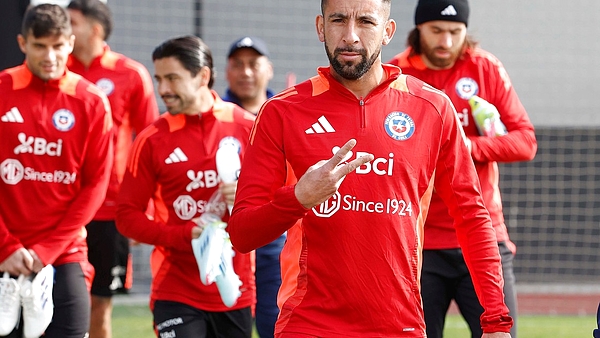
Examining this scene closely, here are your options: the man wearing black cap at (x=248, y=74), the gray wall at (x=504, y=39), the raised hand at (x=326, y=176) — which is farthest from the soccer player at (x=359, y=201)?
the gray wall at (x=504, y=39)

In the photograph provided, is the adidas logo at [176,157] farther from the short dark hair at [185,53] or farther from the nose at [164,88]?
the short dark hair at [185,53]

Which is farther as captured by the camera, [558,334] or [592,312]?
[592,312]

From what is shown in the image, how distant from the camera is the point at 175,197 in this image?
5184 mm

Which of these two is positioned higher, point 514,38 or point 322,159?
point 514,38

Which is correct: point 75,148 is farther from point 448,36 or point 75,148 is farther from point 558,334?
point 558,334

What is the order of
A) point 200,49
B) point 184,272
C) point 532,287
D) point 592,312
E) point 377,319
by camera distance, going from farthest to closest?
point 532,287 < point 592,312 < point 200,49 < point 184,272 < point 377,319

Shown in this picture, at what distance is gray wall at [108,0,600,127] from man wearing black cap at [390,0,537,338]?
6492 millimetres

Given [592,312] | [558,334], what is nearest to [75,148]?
[558,334]

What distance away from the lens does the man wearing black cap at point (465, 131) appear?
5.06 meters

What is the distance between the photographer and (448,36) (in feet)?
17.2

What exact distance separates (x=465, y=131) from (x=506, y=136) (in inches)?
9.3

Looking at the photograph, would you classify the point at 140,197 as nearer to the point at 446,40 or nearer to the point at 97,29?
the point at 446,40

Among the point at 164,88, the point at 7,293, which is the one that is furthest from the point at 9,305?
the point at 164,88

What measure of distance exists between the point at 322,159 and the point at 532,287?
8.58 metres
